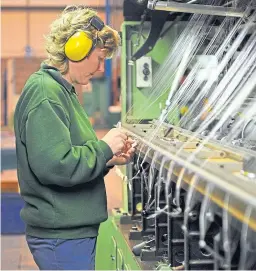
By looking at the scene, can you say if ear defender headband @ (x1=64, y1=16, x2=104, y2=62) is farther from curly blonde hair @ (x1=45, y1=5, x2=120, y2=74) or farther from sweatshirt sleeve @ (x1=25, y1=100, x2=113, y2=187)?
sweatshirt sleeve @ (x1=25, y1=100, x2=113, y2=187)

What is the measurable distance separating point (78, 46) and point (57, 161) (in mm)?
374

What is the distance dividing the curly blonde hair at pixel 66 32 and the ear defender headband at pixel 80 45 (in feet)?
0.05

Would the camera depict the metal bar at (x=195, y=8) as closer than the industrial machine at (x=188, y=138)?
No

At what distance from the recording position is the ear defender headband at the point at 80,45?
1.79 meters

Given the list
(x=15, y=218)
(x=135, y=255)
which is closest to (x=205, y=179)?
(x=135, y=255)

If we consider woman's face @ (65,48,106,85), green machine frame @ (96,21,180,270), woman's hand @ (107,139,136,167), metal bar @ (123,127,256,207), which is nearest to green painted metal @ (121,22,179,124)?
green machine frame @ (96,21,180,270)

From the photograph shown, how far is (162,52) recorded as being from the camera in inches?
115

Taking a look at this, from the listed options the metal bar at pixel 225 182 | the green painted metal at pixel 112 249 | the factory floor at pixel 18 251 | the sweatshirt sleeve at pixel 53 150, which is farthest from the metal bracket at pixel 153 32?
the metal bar at pixel 225 182

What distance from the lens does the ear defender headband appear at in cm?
179

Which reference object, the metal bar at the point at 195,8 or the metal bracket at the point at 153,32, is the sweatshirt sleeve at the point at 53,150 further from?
the metal bracket at the point at 153,32

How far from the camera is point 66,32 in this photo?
1878mm

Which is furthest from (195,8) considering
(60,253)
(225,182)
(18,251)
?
(18,251)

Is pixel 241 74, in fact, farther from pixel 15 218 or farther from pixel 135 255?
pixel 15 218

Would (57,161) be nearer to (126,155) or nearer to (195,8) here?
(126,155)
